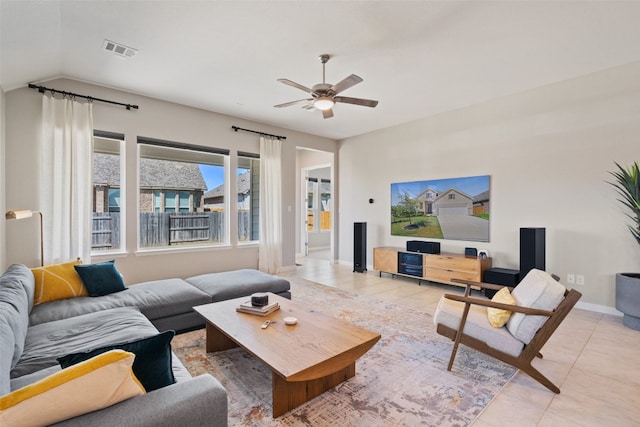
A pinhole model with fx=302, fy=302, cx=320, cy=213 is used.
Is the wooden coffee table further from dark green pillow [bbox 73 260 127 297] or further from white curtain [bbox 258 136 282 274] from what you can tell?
white curtain [bbox 258 136 282 274]

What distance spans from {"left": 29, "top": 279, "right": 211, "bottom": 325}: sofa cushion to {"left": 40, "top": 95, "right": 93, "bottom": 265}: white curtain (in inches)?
58.5

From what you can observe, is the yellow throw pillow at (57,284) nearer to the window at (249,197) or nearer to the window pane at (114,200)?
the window pane at (114,200)

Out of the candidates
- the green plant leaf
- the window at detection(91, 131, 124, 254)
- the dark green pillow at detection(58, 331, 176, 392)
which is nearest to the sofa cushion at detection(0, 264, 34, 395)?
the dark green pillow at detection(58, 331, 176, 392)

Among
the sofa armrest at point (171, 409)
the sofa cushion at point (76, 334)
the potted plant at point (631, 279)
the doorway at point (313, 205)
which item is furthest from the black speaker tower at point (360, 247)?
the sofa armrest at point (171, 409)

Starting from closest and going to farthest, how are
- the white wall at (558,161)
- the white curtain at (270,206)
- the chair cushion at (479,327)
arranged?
1. the chair cushion at (479,327)
2. the white wall at (558,161)
3. the white curtain at (270,206)

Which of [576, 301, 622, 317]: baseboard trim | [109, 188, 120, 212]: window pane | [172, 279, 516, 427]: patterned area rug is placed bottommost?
[172, 279, 516, 427]: patterned area rug

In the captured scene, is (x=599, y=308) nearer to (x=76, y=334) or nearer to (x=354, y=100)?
(x=354, y=100)

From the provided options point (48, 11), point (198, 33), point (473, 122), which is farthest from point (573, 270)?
point (48, 11)

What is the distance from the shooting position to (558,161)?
13.5ft

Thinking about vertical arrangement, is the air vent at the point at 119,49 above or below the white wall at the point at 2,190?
above

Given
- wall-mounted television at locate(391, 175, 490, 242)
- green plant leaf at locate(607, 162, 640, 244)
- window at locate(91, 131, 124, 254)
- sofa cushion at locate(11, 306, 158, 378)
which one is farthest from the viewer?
wall-mounted television at locate(391, 175, 490, 242)

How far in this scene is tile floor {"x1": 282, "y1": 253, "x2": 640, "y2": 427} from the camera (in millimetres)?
1876

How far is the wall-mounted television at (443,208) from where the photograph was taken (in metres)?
4.90

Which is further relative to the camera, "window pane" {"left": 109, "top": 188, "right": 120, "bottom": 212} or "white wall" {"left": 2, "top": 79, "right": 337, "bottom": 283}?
"window pane" {"left": 109, "top": 188, "right": 120, "bottom": 212}
